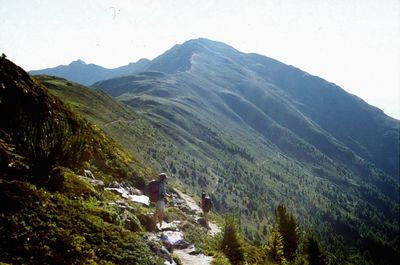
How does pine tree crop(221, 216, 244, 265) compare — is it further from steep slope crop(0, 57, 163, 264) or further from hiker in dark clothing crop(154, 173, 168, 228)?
steep slope crop(0, 57, 163, 264)

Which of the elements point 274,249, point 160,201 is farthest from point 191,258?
point 274,249

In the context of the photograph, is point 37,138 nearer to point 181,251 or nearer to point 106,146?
point 181,251

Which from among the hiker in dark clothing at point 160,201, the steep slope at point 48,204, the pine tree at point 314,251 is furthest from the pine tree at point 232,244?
the pine tree at point 314,251

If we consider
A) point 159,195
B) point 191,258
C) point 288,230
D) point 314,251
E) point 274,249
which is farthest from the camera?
point 288,230

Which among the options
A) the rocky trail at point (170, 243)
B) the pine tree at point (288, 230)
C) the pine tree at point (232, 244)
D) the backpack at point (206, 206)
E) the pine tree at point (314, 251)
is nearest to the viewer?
the rocky trail at point (170, 243)

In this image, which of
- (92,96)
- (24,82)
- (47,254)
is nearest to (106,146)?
(24,82)

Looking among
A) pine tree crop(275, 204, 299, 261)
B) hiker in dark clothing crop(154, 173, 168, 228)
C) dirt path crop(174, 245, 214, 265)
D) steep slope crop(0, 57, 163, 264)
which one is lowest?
pine tree crop(275, 204, 299, 261)

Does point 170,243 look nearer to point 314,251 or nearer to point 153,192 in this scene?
point 153,192

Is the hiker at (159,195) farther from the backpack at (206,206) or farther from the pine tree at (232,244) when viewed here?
the backpack at (206,206)

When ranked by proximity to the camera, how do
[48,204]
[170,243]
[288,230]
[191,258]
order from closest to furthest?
[48,204], [191,258], [170,243], [288,230]

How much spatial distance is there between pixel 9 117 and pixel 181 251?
984cm

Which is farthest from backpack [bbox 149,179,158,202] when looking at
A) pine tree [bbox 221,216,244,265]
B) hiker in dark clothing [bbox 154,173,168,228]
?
pine tree [bbox 221,216,244,265]

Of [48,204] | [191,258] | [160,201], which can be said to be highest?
[48,204]

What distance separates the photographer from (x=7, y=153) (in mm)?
13391
